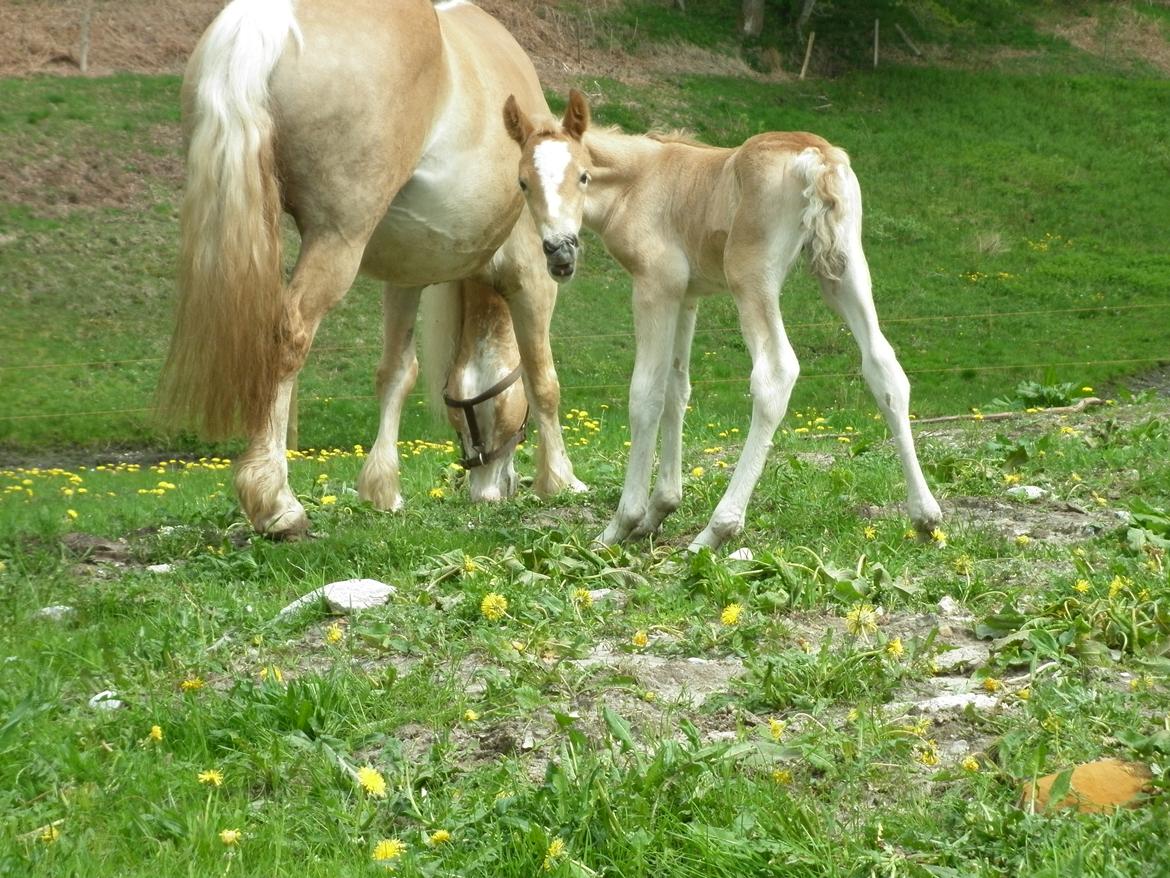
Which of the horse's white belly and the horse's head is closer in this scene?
the horse's head

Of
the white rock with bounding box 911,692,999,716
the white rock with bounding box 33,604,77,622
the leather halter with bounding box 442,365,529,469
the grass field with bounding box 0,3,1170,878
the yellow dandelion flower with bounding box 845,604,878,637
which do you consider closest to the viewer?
the grass field with bounding box 0,3,1170,878

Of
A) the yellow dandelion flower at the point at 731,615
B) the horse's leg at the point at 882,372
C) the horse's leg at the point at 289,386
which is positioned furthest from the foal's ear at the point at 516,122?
the yellow dandelion flower at the point at 731,615

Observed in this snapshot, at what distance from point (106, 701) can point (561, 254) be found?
2.55 m

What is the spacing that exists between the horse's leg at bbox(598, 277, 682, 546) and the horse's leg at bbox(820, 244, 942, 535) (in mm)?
714

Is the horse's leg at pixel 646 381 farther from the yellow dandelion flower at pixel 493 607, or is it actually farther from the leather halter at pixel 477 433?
the leather halter at pixel 477 433

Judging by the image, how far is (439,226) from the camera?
720cm

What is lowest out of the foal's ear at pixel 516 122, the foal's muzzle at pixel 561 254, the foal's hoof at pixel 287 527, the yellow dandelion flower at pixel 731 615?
the foal's hoof at pixel 287 527

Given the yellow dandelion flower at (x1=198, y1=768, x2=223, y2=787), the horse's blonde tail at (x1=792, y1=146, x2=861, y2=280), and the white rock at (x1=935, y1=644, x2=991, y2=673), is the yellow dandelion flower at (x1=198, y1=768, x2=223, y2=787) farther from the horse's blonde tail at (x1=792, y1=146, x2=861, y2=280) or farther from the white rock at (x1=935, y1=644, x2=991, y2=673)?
the horse's blonde tail at (x1=792, y1=146, x2=861, y2=280)

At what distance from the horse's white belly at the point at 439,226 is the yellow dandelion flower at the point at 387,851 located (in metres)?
4.46

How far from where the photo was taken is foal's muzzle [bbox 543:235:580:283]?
5.70m

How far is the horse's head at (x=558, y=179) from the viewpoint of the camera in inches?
226

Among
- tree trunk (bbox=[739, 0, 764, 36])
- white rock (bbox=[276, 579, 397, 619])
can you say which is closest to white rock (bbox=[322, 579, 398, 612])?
white rock (bbox=[276, 579, 397, 619])

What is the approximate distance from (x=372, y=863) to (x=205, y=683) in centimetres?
136

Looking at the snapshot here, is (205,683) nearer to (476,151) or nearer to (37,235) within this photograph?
(476,151)
